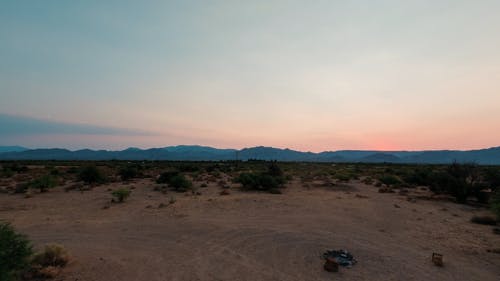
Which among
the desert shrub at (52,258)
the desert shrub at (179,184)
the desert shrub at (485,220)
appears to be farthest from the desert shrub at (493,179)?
the desert shrub at (52,258)

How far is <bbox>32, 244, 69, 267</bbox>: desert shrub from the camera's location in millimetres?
9209

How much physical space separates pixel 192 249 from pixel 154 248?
4.28ft

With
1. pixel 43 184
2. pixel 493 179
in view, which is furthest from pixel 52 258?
pixel 493 179

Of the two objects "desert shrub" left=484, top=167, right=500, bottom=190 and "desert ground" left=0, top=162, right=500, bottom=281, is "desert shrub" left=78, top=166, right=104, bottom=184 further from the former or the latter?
"desert shrub" left=484, top=167, right=500, bottom=190

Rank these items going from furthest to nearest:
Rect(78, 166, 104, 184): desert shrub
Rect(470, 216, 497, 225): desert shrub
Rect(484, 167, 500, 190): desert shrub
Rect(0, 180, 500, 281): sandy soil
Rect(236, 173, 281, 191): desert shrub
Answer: Rect(78, 166, 104, 184): desert shrub, Rect(236, 173, 281, 191): desert shrub, Rect(484, 167, 500, 190): desert shrub, Rect(470, 216, 497, 225): desert shrub, Rect(0, 180, 500, 281): sandy soil

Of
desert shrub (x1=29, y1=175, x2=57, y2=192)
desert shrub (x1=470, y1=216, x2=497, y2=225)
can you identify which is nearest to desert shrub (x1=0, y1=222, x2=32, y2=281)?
desert shrub (x1=470, y1=216, x2=497, y2=225)

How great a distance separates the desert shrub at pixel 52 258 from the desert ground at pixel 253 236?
0.89 ft

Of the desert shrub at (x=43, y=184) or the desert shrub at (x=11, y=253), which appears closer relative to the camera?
the desert shrub at (x=11, y=253)

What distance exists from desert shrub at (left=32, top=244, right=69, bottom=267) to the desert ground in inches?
10.6

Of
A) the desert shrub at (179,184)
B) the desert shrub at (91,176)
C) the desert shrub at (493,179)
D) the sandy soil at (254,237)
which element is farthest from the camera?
the desert shrub at (91,176)

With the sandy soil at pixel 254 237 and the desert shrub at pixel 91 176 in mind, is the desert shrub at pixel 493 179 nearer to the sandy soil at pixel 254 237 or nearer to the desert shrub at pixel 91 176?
the sandy soil at pixel 254 237

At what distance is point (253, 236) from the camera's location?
13.1 meters

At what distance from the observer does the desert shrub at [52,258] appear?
921cm

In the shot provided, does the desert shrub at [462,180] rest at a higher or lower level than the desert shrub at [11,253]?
higher
